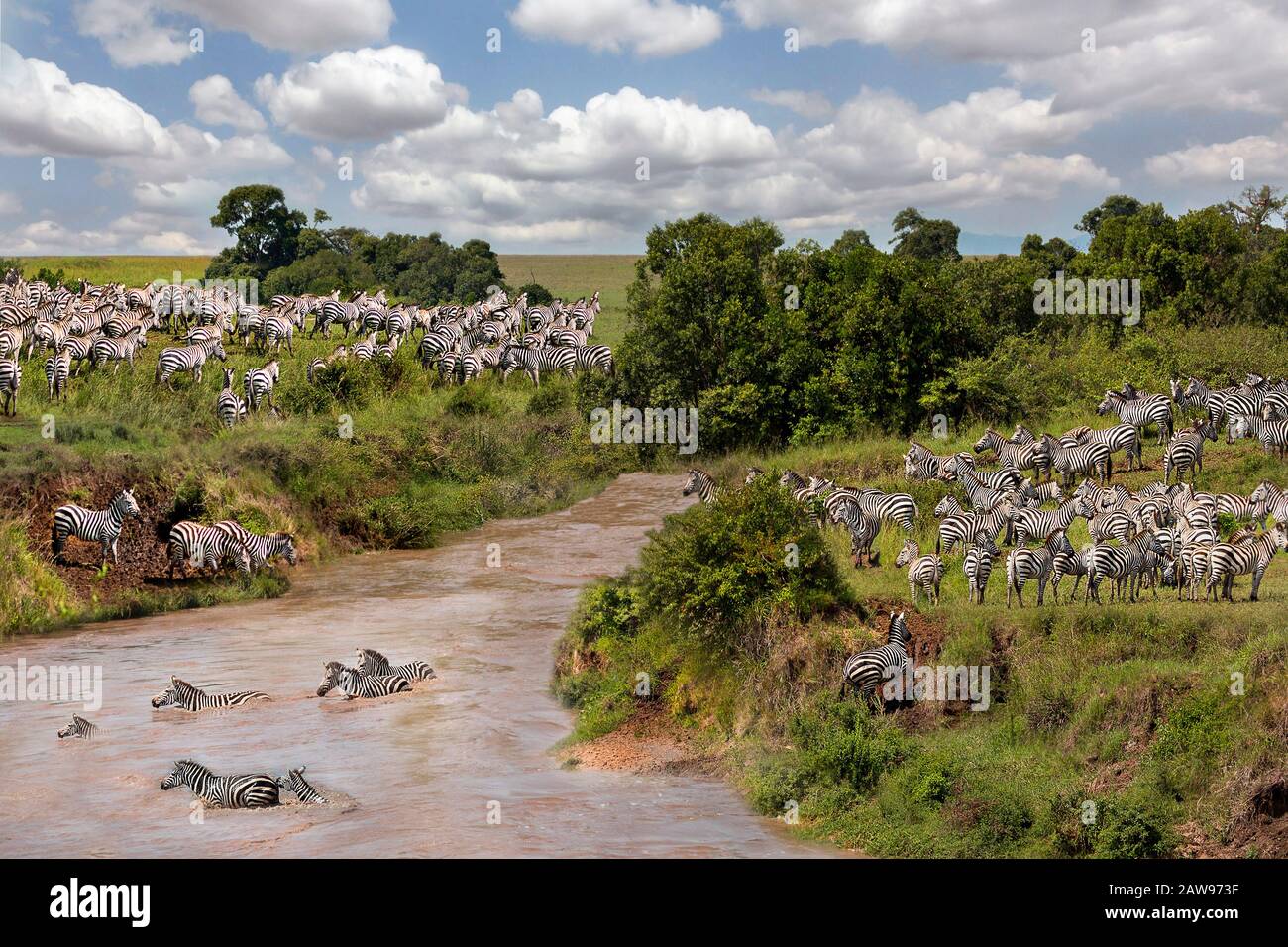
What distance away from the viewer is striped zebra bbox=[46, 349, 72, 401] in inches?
1225

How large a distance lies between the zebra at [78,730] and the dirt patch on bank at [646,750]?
5.78m

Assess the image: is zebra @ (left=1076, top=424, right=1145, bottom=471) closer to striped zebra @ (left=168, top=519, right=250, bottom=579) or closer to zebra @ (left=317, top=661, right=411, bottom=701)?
zebra @ (left=317, top=661, right=411, bottom=701)

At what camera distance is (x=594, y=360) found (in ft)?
121

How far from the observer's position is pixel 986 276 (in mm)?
41594

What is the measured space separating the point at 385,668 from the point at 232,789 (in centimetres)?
489

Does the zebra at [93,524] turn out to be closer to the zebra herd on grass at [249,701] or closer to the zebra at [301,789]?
the zebra herd on grass at [249,701]

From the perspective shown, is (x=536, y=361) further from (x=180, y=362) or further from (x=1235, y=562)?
(x=1235, y=562)

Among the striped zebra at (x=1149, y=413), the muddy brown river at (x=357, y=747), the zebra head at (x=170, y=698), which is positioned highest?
the striped zebra at (x=1149, y=413)

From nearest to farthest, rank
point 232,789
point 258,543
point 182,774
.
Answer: point 232,789 → point 182,774 → point 258,543

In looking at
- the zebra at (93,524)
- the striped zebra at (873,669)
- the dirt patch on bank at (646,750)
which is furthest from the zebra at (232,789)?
the zebra at (93,524)

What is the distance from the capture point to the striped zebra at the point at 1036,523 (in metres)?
17.6

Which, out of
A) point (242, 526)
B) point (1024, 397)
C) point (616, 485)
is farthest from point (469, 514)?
A: point (1024, 397)

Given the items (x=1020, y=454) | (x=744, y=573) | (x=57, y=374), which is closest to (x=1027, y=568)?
(x=744, y=573)
